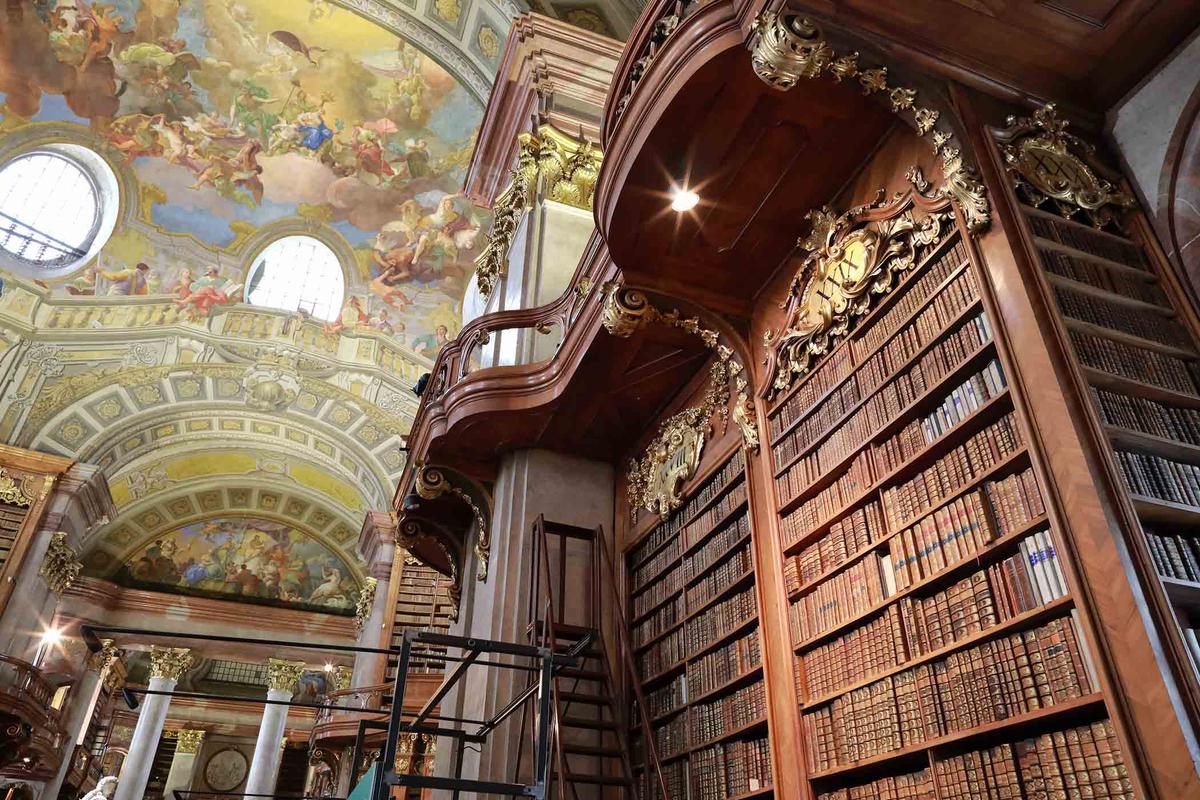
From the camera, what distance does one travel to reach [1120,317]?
3.25 meters

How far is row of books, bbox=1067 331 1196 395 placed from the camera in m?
3.03

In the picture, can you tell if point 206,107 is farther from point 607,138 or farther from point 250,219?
point 607,138

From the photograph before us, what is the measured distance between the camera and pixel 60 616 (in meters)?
18.8

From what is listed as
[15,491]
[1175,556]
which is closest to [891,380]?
[1175,556]

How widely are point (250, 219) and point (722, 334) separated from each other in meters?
14.3

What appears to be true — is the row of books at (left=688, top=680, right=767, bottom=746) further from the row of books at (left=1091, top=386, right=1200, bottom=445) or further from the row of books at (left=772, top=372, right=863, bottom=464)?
the row of books at (left=1091, top=386, right=1200, bottom=445)

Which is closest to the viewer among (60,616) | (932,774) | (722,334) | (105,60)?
(932,774)

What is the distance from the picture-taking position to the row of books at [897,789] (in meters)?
3.03

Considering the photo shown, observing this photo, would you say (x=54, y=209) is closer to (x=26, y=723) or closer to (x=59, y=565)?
(x=59, y=565)

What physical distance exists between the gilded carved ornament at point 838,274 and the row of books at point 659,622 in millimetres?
1538

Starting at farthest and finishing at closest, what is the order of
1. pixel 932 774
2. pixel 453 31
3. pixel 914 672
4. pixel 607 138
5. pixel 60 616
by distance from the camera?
pixel 60 616 < pixel 453 31 < pixel 607 138 < pixel 914 672 < pixel 932 774

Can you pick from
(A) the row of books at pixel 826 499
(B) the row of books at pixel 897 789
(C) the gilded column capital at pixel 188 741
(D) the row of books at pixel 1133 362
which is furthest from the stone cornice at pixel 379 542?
(D) the row of books at pixel 1133 362

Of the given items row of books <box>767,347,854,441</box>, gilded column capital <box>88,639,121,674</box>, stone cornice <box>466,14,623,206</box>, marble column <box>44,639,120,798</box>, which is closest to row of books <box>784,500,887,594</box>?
row of books <box>767,347,854,441</box>

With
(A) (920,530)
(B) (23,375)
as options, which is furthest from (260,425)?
(A) (920,530)
